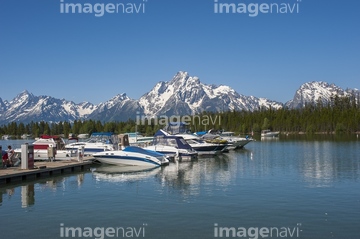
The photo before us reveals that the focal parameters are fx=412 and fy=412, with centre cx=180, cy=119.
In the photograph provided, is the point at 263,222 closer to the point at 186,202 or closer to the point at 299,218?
the point at 299,218

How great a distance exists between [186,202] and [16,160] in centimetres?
2101

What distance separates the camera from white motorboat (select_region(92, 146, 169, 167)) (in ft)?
142

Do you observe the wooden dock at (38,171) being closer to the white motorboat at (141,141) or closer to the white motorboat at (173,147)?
the white motorboat at (173,147)

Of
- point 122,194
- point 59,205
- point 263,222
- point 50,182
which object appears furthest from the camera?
point 50,182

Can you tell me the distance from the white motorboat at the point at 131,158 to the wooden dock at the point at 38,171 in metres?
2.35

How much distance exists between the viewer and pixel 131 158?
43281 millimetres

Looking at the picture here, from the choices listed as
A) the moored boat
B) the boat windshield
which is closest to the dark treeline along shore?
the boat windshield

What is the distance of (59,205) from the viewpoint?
25.0 metres

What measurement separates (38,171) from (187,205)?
56.5 feet

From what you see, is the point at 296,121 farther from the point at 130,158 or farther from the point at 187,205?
the point at 187,205

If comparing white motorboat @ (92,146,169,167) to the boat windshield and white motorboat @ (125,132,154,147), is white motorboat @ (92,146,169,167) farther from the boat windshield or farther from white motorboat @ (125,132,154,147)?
white motorboat @ (125,132,154,147)

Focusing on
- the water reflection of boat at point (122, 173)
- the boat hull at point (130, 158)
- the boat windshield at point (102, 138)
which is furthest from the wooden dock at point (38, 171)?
the boat windshield at point (102, 138)

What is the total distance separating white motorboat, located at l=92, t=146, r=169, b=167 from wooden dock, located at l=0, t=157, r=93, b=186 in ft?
7.71

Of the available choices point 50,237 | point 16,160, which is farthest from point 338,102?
A: point 50,237
